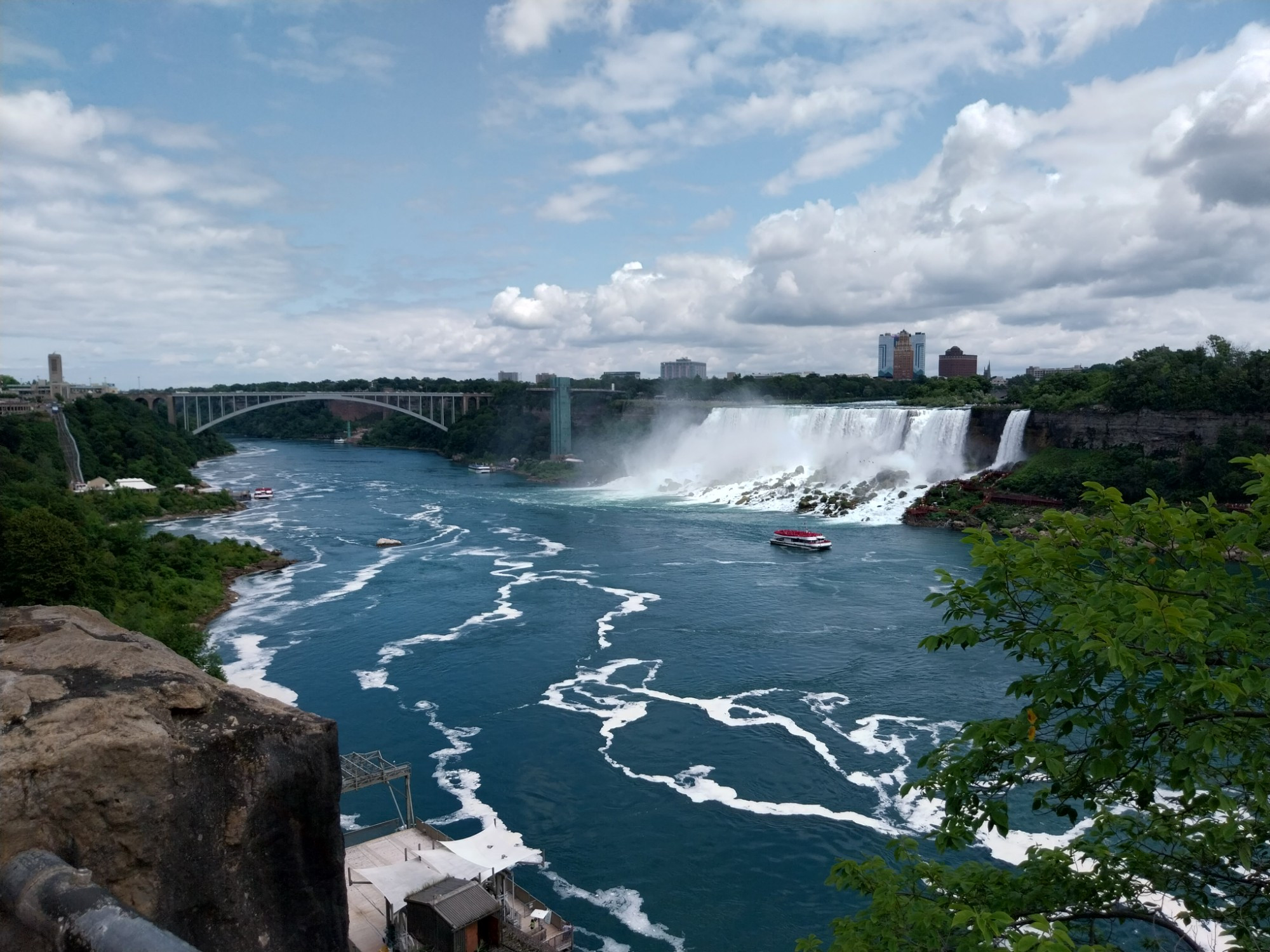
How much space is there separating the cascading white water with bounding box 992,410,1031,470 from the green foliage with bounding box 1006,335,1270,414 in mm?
657

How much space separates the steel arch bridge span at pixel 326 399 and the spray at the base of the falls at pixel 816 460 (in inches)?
868

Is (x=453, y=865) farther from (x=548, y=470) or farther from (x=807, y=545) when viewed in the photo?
(x=548, y=470)

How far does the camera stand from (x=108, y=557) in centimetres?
1677

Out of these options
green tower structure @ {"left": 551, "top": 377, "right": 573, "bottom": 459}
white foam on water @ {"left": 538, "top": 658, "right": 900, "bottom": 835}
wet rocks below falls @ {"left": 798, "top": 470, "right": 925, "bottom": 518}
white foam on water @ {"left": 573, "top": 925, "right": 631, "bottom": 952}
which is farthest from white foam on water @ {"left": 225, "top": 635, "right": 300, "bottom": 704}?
green tower structure @ {"left": 551, "top": 377, "right": 573, "bottom": 459}

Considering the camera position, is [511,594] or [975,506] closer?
[511,594]

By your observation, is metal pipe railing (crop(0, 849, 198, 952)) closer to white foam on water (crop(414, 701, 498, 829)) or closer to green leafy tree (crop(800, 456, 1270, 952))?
green leafy tree (crop(800, 456, 1270, 952))

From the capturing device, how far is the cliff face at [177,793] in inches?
91.4

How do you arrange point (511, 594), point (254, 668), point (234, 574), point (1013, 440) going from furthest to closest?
point (1013, 440), point (234, 574), point (511, 594), point (254, 668)

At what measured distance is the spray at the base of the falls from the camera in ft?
101

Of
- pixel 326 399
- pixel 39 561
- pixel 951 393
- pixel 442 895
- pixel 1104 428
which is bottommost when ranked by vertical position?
pixel 442 895

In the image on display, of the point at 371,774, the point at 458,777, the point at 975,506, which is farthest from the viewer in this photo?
the point at 975,506

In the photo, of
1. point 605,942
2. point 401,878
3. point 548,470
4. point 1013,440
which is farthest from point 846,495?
point 401,878

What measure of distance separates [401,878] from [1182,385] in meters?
28.5

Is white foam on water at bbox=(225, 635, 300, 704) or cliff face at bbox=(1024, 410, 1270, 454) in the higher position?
cliff face at bbox=(1024, 410, 1270, 454)
